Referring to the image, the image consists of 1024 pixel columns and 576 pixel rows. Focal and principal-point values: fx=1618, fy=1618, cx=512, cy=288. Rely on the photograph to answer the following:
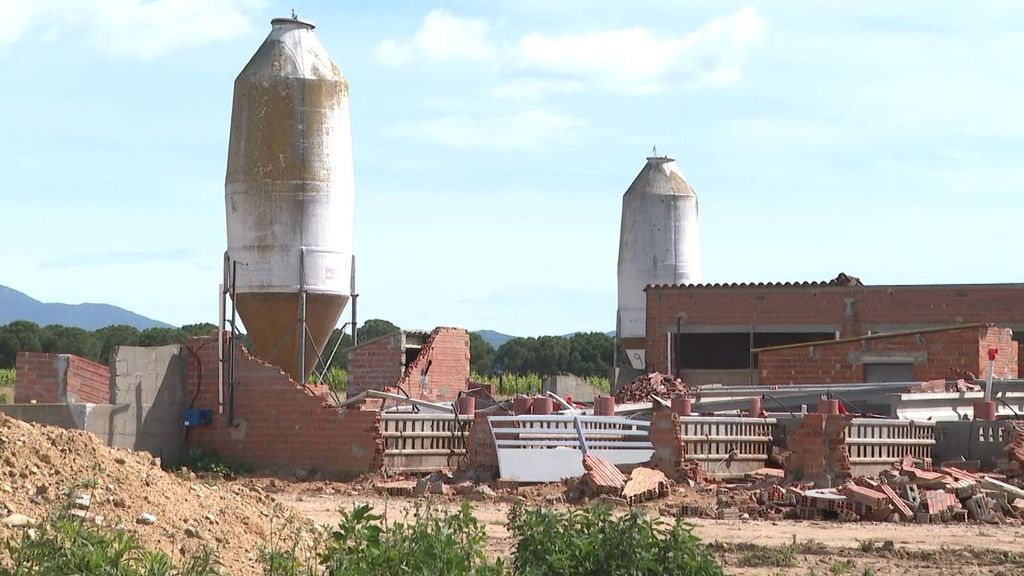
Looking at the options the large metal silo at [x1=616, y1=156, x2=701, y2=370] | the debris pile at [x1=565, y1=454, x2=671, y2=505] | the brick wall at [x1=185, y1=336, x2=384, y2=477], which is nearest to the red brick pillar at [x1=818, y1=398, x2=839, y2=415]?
the debris pile at [x1=565, y1=454, x2=671, y2=505]

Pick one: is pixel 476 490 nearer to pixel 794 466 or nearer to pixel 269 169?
pixel 794 466

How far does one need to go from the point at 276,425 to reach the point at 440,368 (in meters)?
9.45

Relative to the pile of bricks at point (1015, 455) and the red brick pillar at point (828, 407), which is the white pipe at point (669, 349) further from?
the pile of bricks at point (1015, 455)

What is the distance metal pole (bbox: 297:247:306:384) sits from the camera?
89.3 ft

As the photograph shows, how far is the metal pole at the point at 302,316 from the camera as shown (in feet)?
89.3

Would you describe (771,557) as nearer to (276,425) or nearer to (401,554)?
(401,554)

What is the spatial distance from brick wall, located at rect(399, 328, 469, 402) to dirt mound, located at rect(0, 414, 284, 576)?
17.6 metres

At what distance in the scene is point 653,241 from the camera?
47281 mm

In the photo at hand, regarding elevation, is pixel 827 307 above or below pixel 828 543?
above

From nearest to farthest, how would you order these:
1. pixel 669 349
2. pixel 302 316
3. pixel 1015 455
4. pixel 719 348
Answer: pixel 1015 455 < pixel 302 316 < pixel 669 349 < pixel 719 348

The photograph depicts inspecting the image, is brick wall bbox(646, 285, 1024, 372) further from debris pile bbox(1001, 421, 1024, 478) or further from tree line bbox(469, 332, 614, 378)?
tree line bbox(469, 332, 614, 378)

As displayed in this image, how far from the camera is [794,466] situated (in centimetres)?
2070

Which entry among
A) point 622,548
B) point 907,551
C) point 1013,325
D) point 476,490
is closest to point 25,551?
point 622,548

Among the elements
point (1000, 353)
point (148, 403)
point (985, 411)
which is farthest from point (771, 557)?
point (1000, 353)
